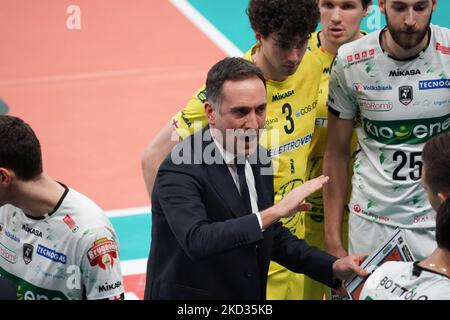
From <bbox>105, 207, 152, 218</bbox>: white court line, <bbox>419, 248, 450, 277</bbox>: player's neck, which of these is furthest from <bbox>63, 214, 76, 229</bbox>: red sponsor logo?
<bbox>105, 207, 152, 218</bbox>: white court line

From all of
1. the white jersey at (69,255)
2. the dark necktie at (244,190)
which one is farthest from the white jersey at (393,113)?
the white jersey at (69,255)

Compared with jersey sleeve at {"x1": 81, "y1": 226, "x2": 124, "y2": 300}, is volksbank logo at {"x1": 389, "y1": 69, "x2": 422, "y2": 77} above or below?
above

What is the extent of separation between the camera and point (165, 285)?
5.39 metres

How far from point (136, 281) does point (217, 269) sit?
3441 millimetres

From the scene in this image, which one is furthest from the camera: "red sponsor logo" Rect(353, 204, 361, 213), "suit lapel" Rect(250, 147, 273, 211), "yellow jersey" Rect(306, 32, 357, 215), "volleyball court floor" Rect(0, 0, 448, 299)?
"volleyball court floor" Rect(0, 0, 448, 299)

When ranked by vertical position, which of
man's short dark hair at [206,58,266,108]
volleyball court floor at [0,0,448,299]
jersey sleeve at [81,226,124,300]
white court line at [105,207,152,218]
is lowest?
white court line at [105,207,152,218]

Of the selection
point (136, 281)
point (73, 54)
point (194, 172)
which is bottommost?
point (136, 281)

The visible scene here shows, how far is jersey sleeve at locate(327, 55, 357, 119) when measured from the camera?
21.3 ft

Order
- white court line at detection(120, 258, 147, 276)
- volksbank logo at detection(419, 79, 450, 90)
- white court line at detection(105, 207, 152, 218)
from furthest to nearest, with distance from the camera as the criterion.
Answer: white court line at detection(105, 207, 152, 218), white court line at detection(120, 258, 147, 276), volksbank logo at detection(419, 79, 450, 90)

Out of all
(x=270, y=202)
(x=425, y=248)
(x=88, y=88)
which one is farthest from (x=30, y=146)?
(x=88, y=88)

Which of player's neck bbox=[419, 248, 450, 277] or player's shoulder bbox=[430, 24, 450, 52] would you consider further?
player's shoulder bbox=[430, 24, 450, 52]

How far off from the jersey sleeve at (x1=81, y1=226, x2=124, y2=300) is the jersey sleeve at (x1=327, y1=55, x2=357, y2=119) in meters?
2.03

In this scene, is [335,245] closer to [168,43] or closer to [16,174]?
[16,174]

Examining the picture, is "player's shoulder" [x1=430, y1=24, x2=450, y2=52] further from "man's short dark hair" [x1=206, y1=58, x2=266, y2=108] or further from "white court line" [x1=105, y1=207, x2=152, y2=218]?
"white court line" [x1=105, y1=207, x2=152, y2=218]
